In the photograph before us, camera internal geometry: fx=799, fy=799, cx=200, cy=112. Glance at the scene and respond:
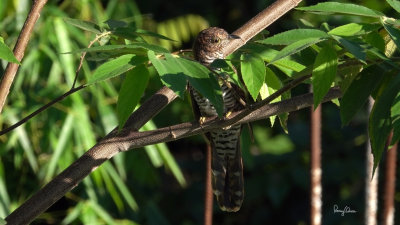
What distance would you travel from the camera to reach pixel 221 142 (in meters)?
2.59

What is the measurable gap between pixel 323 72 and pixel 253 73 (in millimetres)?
123

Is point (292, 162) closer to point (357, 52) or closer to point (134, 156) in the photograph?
point (134, 156)

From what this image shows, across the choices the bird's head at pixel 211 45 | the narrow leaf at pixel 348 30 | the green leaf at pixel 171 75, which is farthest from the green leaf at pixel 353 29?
the bird's head at pixel 211 45

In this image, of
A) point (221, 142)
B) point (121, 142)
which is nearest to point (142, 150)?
point (221, 142)

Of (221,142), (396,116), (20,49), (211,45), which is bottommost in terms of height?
(396,116)

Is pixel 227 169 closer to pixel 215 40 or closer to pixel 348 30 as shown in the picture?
pixel 215 40

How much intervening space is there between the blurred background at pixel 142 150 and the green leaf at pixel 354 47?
223 centimetres

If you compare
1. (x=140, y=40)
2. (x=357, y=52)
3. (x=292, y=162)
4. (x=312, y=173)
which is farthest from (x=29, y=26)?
(x=292, y=162)

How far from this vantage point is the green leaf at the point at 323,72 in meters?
1.21

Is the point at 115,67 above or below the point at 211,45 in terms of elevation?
below

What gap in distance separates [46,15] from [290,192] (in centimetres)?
226

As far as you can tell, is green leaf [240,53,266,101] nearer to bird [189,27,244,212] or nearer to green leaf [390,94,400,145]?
green leaf [390,94,400,145]

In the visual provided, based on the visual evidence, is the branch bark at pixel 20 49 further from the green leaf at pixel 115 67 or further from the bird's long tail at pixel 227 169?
the bird's long tail at pixel 227 169

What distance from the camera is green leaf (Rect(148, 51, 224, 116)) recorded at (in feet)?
3.89
